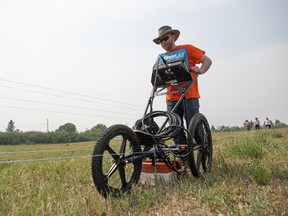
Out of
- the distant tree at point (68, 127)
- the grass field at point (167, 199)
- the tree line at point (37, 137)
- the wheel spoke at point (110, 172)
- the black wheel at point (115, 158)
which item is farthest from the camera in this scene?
the distant tree at point (68, 127)

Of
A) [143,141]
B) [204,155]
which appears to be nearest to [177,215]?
[143,141]

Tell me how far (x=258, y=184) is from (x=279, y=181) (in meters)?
0.27

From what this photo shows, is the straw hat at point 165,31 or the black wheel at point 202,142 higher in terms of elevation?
the straw hat at point 165,31

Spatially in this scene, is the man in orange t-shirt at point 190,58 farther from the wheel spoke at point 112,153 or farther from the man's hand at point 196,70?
the wheel spoke at point 112,153

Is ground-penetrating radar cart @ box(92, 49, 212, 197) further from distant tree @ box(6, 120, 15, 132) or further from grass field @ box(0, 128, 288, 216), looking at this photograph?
distant tree @ box(6, 120, 15, 132)

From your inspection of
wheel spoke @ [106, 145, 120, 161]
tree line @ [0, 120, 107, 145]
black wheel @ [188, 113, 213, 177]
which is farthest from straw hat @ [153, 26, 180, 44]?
tree line @ [0, 120, 107, 145]

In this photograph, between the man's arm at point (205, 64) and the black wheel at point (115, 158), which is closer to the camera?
the black wheel at point (115, 158)

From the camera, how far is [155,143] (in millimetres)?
3387

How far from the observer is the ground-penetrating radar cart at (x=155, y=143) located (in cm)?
275

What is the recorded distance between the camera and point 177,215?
2312 millimetres

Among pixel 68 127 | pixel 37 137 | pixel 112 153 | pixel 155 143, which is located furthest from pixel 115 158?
pixel 68 127

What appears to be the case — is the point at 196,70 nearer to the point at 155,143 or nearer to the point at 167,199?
the point at 155,143

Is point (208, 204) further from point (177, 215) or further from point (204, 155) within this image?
point (204, 155)

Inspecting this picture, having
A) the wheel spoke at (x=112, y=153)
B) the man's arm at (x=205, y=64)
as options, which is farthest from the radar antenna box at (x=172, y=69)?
the wheel spoke at (x=112, y=153)
